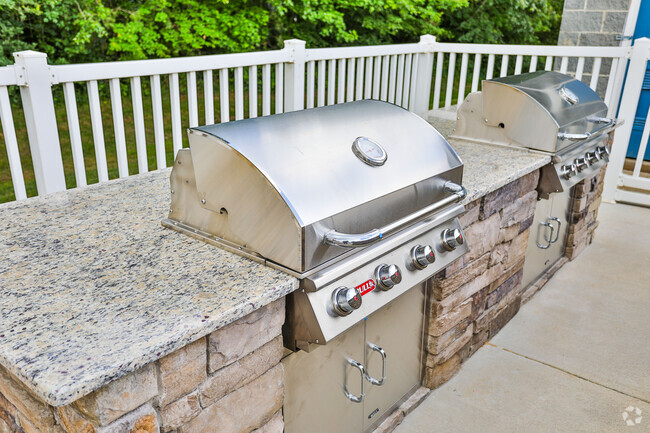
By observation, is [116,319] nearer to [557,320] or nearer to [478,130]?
[478,130]

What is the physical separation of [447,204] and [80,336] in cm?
126

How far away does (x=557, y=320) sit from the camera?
3160 mm

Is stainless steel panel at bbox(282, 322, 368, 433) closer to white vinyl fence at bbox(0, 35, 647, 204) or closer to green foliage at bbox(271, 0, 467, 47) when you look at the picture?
white vinyl fence at bbox(0, 35, 647, 204)

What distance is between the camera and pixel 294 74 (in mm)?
3746

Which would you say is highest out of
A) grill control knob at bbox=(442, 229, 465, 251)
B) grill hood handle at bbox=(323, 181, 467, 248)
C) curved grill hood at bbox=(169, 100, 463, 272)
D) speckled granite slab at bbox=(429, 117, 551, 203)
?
curved grill hood at bbox=(169, 100, 463, 272)

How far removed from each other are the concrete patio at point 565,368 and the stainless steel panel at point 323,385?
1.49 ft

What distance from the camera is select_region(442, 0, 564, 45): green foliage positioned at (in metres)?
11.1

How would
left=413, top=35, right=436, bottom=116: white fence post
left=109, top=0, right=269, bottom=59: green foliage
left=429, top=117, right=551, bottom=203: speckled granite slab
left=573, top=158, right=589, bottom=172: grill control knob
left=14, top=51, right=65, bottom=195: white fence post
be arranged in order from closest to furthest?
left=429, top=117, right=551, bottom=203: speckled granite slab → left=14, top=51, right=65, bottom=195: white fence post → left=573, top=158, right=589, bottom=172: grill control knob → left=413, top=35, right=436, bottom=116: white fence post → left=109, top=0, right=269, bottom=59: green foliage

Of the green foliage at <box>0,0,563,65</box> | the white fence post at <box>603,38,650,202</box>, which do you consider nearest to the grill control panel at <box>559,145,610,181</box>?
the white fence post at <box>603,38,650,202</box>

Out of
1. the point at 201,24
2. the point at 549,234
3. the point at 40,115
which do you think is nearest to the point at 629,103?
the point at 549,234

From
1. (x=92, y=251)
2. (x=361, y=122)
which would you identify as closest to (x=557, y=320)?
(x=361, y=122)

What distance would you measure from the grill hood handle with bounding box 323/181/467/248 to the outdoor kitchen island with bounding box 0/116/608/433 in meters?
0.16

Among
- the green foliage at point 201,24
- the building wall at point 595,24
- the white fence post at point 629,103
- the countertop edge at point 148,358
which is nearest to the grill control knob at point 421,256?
the countertop edge at point 148,358

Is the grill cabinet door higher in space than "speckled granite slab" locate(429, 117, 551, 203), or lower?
lower
